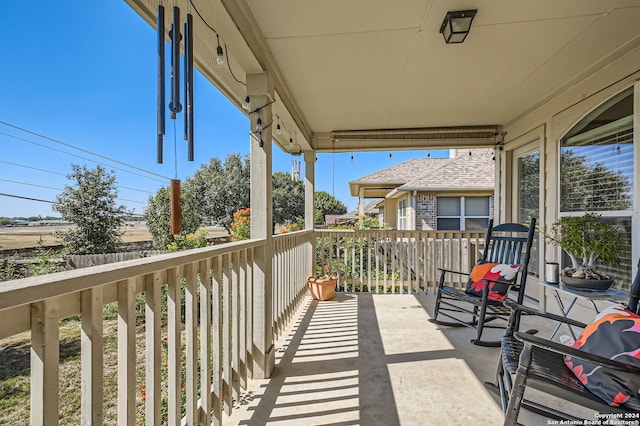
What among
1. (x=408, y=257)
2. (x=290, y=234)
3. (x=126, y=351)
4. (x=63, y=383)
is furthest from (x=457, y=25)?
(x=63, y=383)

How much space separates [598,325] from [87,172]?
6644mm

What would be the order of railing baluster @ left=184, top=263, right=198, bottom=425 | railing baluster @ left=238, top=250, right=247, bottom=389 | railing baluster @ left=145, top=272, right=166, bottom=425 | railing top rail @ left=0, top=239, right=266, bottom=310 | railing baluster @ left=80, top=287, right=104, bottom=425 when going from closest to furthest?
railing top rail @ left=0, top=239, right=266, bottom=310, railing baluster @ left=80, top=287, right=104, bottom=425, railing baluster @ left=145, top=272, right=166, bottom=425, railing baluster @ left=184, top=263, right=198, bottom=425, railing baluster @ left=238, top=250, right=247, bottom=389

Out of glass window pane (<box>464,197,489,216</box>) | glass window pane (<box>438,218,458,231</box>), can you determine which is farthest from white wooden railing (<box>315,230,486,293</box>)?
glass window pane (<box>464,197,489,216</box>)

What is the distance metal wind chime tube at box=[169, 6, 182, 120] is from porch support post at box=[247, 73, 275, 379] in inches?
39.3

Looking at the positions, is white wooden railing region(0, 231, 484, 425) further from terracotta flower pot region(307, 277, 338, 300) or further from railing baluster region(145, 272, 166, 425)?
terracotta flower pot region(307, 277, 338, 300)

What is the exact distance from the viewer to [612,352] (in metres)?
1.35

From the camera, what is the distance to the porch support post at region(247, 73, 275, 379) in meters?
2.21

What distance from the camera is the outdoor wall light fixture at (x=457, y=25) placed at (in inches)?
77.5

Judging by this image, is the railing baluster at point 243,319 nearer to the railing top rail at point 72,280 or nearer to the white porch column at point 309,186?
the railing top rail at point 72,280

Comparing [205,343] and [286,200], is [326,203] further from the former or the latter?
[205,343]

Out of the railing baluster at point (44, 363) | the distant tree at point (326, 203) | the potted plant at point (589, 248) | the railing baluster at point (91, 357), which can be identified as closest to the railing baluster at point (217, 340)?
the railing baluster at point (91, 357)

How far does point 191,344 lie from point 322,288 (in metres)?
2.83

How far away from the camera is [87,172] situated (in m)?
5.25

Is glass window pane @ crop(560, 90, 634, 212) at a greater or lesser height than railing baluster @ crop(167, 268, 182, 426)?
greater
